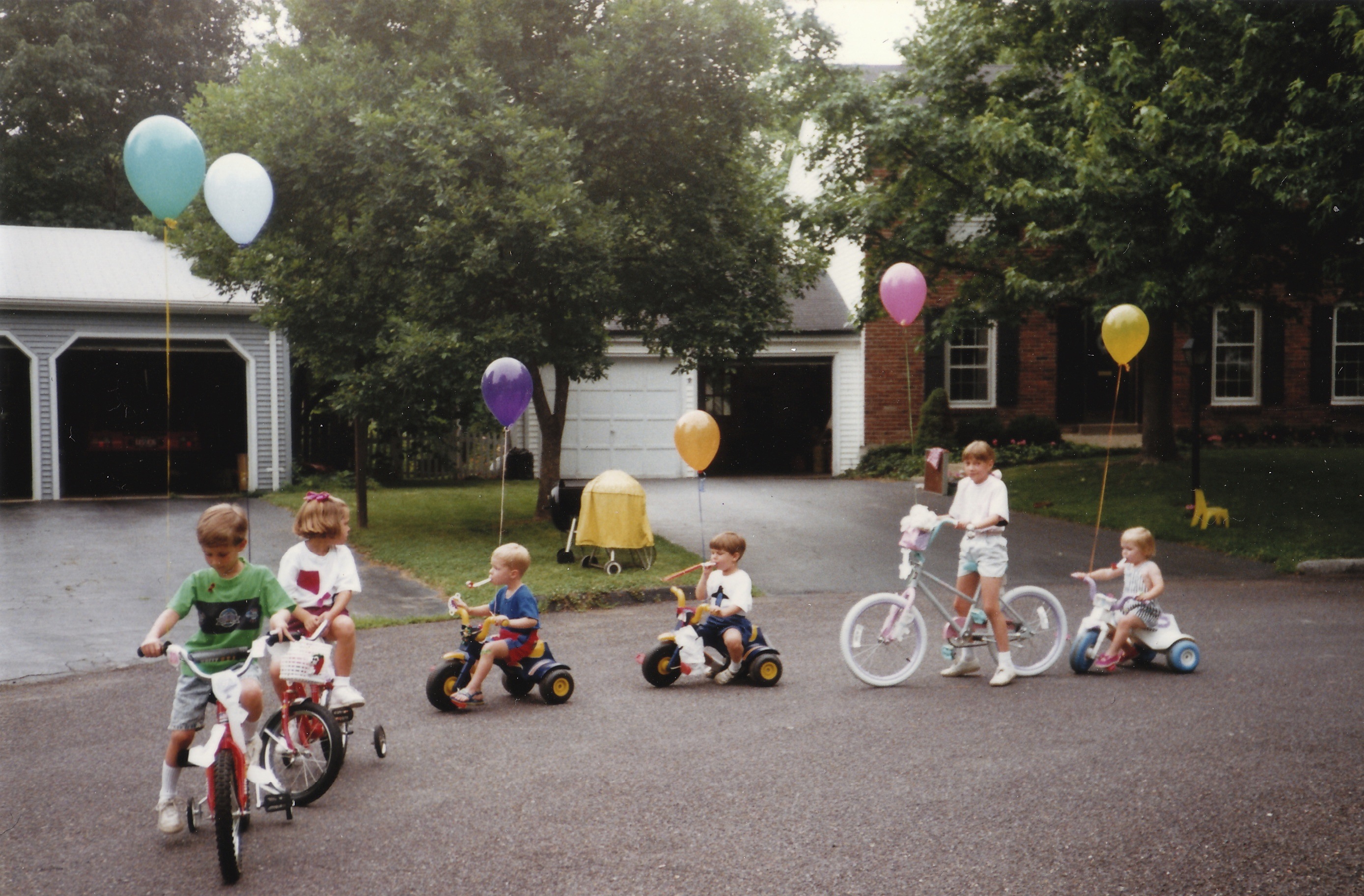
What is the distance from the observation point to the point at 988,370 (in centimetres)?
2391

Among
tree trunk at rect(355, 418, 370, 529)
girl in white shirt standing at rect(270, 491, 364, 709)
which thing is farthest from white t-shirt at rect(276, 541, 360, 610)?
tree trunk at rect(355, 418, 370, 529)

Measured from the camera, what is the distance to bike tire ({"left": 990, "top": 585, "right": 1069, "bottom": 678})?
294 inches

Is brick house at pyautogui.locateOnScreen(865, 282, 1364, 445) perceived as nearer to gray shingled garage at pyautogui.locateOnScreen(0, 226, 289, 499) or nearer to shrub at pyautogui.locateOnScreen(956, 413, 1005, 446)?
shrub at pyautogui.locateOnScreen(956, 413, 1005, 446)

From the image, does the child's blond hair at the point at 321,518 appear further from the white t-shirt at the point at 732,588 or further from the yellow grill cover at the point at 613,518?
the yellow grill cover at the point at 613,518

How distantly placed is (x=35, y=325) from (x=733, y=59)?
12.8 metres

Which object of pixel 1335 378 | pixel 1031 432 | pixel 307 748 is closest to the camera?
pixel 307 748

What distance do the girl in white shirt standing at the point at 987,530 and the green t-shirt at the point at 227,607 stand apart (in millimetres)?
4235

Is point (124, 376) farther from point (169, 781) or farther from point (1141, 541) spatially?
point (1141, 541)

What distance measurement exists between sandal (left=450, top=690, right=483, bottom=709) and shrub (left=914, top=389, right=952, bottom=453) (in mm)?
17287

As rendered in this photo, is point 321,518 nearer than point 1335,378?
Yes

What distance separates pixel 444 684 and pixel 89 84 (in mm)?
28179

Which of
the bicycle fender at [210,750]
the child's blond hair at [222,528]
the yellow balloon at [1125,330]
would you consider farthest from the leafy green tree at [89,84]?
the bicycle fender at [210,750]

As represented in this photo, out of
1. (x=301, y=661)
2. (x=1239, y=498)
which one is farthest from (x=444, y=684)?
(x=1239, y=498)

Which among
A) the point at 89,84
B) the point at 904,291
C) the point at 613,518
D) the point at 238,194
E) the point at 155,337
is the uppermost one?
the point at 89,84
